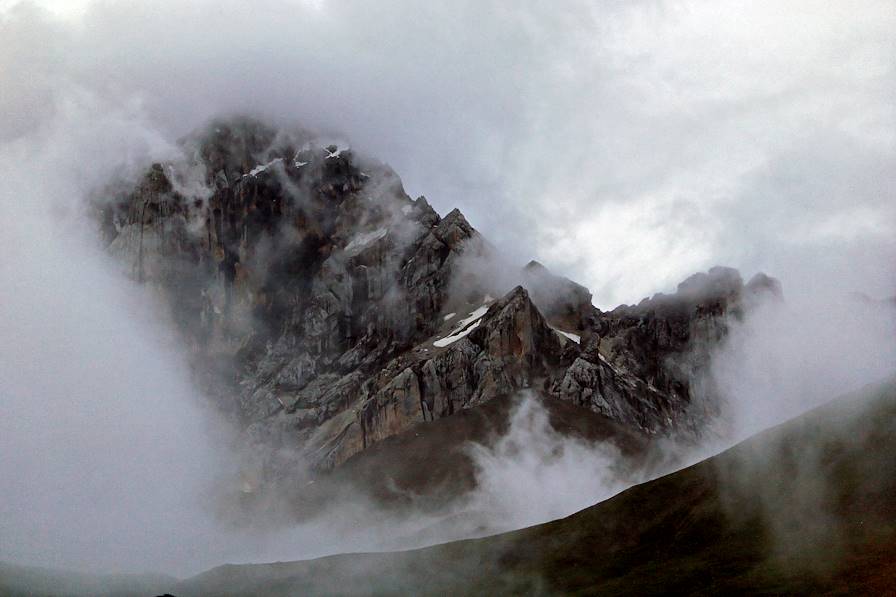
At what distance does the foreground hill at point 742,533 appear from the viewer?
133 metres

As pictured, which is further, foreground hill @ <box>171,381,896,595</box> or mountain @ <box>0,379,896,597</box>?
foreground hill @ <box>171,381,896,595</box>

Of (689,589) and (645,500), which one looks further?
(645,500)

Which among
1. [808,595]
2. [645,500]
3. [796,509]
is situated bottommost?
[808,595]

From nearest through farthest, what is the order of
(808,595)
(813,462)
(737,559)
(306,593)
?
(808,595)
(737,559)
(813,462)
(306,593)

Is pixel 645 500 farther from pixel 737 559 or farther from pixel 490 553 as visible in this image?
pixel 737 559

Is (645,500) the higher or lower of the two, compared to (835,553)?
higher

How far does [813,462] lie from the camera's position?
164 m

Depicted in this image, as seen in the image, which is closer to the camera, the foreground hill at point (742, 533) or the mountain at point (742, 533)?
the mountain at point (742, 533)

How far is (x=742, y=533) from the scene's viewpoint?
153 meters

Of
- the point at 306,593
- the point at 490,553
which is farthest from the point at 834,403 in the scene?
the point at 306,593

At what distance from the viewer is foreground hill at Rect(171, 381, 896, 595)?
133m

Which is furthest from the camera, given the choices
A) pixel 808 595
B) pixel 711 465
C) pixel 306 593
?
pixel 306 593

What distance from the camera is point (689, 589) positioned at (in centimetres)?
13825

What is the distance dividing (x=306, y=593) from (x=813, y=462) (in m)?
96.9
